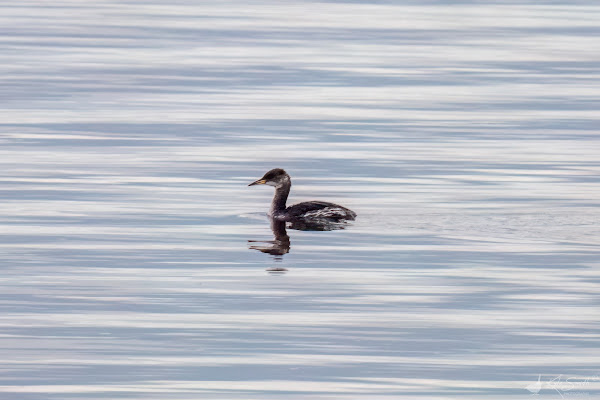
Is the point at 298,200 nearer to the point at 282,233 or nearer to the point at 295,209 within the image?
the point at 295,209

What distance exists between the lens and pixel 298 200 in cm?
2042

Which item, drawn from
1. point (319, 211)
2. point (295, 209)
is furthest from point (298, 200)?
point (319, 211)

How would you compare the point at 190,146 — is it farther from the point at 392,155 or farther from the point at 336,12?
the point at 336,12

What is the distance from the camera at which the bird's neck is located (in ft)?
59.9

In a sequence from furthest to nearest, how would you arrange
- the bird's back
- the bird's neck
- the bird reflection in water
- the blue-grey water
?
1. the bird's neck
2. the bird's back
3. the bird reflection in water
4. the blue-grey water

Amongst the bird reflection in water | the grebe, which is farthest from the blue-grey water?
the grebe

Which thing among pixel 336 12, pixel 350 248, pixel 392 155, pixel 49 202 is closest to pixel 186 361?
pixel 350 248

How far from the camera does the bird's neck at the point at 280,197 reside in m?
18.3

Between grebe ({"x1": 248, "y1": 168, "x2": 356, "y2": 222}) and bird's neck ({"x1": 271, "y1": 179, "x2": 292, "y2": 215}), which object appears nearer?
grebe ({"x1": 248, "y1": 168, "x2": 356, "y2": 222})

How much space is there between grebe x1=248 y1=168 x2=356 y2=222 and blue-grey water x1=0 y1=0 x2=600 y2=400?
0.33 metres

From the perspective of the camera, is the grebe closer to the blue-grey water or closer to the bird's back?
the bird's back

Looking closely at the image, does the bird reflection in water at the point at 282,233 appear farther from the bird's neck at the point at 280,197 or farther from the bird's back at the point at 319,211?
the bird's neck at the point at 280,197

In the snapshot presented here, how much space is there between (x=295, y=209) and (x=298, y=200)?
260 cm

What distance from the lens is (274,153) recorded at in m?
21.3
